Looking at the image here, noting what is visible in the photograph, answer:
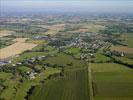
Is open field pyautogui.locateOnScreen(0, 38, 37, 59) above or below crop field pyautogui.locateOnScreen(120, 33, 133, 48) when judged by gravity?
below

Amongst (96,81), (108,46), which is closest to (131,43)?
(108,46)

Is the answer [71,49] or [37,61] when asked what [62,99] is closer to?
[37,61]

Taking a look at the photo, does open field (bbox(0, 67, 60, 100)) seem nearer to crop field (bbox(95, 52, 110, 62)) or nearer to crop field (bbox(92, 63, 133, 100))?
crop field (bbox(92, 63, 133, 100))

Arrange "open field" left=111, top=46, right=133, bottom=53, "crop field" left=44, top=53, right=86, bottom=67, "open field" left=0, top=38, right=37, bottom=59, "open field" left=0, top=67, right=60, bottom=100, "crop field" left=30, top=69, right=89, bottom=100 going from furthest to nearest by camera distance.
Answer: "open field" left=111, top=46, right=133, bottom=53, "open field" left=0, top=38, right=37, bottom=59, "crop field" left=44, top=53, right=86, bottom=67, "open field" left=0, top=67, right=60, bottom=100, "crop field" left=30, top=69, right=89, bottom=100

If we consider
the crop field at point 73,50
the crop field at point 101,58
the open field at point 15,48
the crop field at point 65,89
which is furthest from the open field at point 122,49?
the open field at point 15,48

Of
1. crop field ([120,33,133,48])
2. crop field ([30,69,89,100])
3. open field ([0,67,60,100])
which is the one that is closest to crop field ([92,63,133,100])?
crop field ([30,69,89,100])
